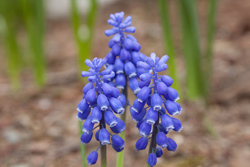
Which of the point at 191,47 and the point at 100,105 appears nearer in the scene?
the point at 100,105

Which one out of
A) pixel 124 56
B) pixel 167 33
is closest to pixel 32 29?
pixel 167 33

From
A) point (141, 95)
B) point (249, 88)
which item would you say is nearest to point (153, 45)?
point (249, 88)

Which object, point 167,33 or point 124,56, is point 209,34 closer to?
point 167,33

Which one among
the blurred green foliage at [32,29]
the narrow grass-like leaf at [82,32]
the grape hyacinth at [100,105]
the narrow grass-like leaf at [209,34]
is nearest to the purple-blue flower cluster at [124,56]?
the grape hyacinth at [100,105]

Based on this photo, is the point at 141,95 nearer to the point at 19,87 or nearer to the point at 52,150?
the point at 52,150

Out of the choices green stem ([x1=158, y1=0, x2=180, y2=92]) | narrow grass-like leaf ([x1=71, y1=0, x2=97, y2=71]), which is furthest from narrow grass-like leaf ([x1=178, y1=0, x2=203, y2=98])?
narrow grass-like leaf ([x1=71, y1=0, x2=97, y2=71])

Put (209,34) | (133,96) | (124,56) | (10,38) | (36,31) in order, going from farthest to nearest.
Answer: (10,38)
(36,31)
(133,96)
(209,34)
(124,56)
